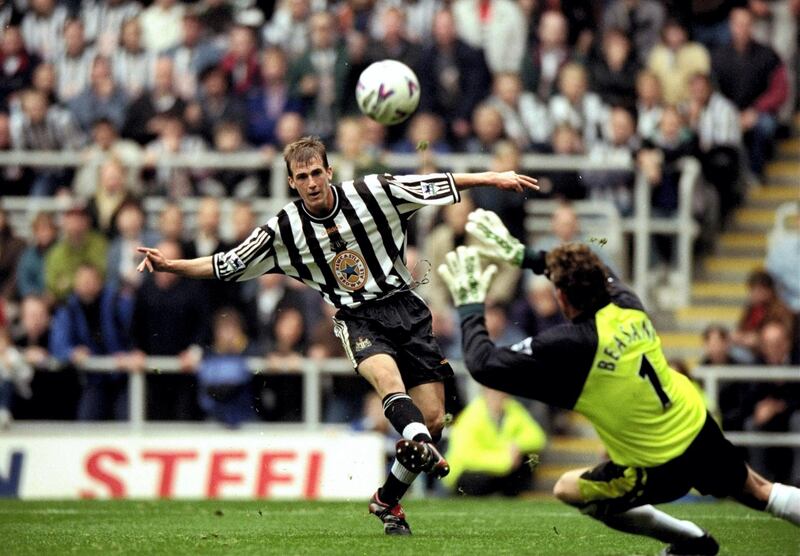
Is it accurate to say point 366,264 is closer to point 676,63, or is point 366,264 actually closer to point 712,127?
point 712,127

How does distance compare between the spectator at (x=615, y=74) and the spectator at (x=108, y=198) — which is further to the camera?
the spectator at (x=615, y=74)

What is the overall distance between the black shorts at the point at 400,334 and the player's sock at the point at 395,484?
47 centimetres

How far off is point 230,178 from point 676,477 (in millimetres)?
9330

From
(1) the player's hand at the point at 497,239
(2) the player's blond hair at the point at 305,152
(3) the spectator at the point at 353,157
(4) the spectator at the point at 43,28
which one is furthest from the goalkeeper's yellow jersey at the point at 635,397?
(4) the spectator at the point at 43,28

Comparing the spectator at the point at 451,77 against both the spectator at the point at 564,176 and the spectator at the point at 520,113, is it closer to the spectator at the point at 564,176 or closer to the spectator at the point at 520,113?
Result: the spectator at the point at 520,113

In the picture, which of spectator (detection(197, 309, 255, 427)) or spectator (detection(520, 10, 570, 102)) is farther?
spectator (detection(520, 10, 570, 102))

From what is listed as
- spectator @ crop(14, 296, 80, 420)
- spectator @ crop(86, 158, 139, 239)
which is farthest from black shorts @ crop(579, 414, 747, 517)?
spectator @ crop(86, 158, 139, 239)

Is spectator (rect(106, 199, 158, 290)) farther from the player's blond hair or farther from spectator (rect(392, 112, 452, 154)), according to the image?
the player's blond hair

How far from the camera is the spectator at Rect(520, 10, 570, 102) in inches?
631

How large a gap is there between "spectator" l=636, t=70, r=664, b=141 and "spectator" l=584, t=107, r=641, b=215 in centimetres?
15

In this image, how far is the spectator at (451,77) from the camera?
51.9 ft

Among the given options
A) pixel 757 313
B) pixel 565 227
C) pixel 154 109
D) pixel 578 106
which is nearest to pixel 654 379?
pixel 565 227

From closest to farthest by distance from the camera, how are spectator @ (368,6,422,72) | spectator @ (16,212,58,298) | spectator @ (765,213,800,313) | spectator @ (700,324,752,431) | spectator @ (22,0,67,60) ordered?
spectator @ (700,324,752,431) < spectator @ (765,213,800,313) < spectator @ (16,212,58,298) < spectator @ (368,6,422,72) < spectator @ (22,0,67,60)

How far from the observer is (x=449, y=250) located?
1438cm
